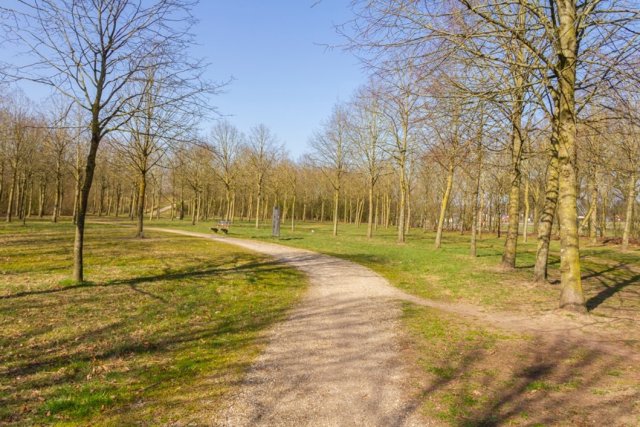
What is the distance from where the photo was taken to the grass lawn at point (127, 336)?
392cm

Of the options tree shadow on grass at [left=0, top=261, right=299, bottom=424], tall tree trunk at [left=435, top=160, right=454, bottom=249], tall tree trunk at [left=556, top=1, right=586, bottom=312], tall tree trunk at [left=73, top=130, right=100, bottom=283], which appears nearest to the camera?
tree shadow on grass at [left=0, top=261, right=299, bottom=424]

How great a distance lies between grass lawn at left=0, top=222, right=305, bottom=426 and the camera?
3.92 meters

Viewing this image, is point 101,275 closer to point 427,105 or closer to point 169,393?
point 169,393

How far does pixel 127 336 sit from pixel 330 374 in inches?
140

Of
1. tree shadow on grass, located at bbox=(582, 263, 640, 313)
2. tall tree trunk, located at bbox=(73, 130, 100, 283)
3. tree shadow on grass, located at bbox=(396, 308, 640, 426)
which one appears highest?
tall tree trunk, located at bbox=(73, 130, 100, 283)

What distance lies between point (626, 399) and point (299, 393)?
3.71 meters

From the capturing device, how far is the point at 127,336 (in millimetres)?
6020

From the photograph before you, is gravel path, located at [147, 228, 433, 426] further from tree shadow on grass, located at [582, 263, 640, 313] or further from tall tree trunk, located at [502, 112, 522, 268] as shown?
tall tree trunk, located at [502, 112, 522, 268]

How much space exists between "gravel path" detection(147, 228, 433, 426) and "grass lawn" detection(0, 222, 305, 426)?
1.22 ft

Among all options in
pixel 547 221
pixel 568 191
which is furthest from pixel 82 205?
pixel 547 221

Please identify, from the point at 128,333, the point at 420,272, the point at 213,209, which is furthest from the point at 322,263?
the point at 213,209

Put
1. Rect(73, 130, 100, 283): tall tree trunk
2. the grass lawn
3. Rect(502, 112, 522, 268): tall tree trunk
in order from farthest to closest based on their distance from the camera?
Rect(502, 112, 522, 268): tall tree trunk
Rect(73, 130, 100, 283): tall tree trunk
the grass lawn

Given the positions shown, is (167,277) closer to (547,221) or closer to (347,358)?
(347,358)

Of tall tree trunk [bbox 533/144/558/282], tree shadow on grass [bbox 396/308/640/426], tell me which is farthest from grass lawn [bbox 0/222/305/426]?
tall tree trunk [bbox 533/144/558/282]
